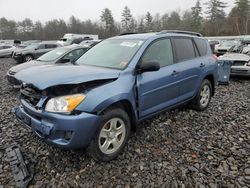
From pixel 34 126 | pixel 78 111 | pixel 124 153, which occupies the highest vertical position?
pixel 78 111

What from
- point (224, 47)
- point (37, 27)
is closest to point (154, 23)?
point (37, 27)

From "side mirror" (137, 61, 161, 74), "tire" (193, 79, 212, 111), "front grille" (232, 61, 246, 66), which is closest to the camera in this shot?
"side mirror" (137, 61, 161, 74)

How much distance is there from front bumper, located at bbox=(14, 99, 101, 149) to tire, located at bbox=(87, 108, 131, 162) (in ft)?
0.49

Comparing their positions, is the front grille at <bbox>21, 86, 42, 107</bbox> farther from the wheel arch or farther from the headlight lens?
the wheel arch

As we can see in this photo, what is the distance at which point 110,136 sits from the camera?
3.03 metres

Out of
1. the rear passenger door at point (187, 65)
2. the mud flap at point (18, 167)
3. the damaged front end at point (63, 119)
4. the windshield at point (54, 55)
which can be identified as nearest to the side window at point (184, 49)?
the rear passenger door at point (187, 65)

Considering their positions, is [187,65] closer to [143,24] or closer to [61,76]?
[61,76]

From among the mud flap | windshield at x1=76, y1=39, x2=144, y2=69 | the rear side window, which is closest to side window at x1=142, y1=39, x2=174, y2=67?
windshield at x1=76, y1=39, x2=144, y2=69

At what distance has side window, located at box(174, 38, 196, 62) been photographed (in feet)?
13.6

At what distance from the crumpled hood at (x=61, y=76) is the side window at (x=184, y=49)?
5.28 ft

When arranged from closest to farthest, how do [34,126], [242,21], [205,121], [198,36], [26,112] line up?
[34,126]
[26,112]
[205,121]
[198,36]
[242,21]

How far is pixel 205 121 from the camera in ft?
14.5

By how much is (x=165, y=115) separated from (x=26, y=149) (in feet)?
9.02

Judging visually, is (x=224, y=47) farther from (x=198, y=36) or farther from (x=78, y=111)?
(x=78, y=111)
